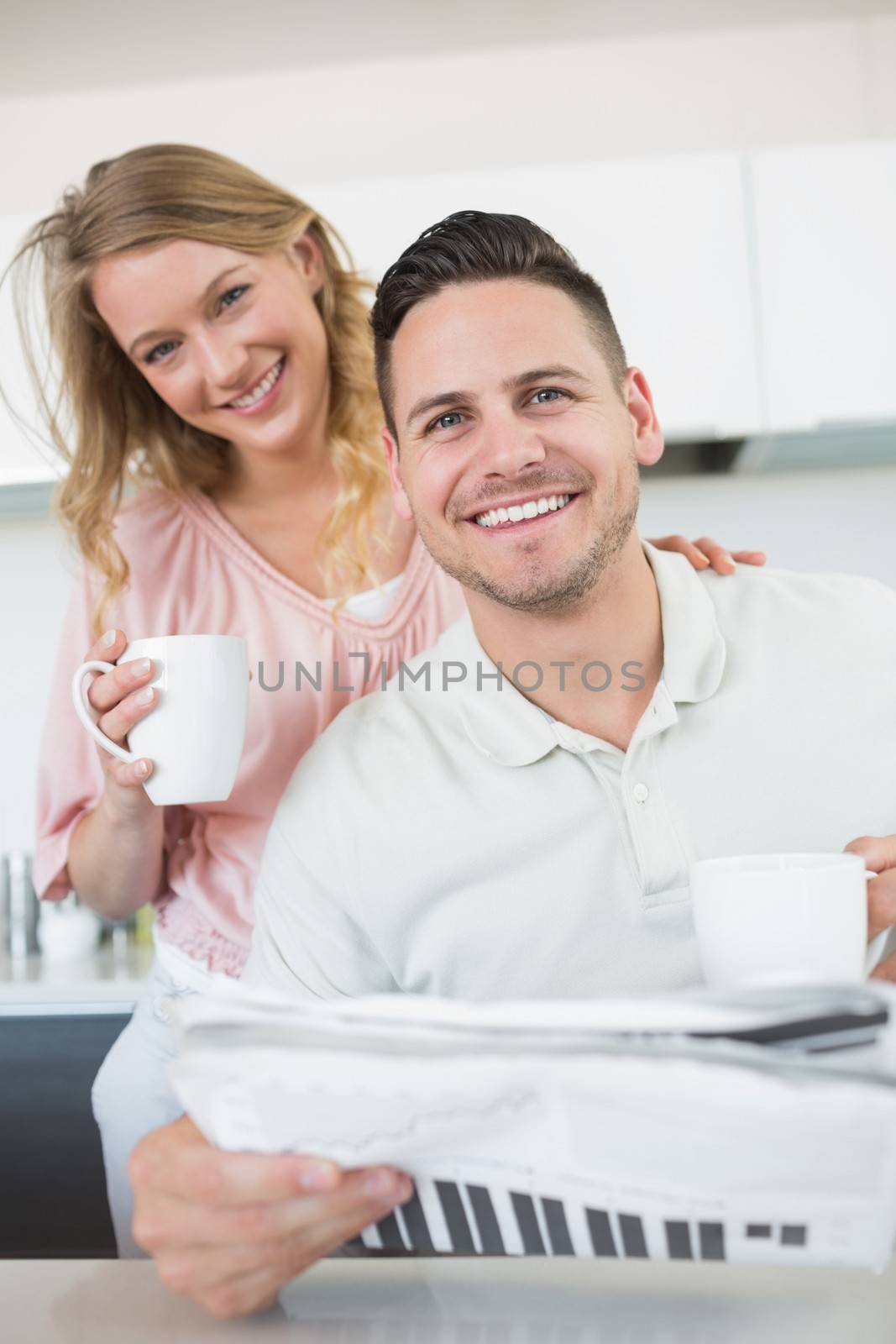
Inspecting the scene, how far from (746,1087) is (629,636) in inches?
29.5

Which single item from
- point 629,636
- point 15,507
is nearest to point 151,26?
point 15,507

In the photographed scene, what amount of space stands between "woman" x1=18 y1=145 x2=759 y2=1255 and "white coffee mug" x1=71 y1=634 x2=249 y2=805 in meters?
0.29

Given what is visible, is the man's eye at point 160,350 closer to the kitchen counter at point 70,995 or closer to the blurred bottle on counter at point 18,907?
the kitchen counter at point 70,995

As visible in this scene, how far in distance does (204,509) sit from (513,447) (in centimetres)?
54

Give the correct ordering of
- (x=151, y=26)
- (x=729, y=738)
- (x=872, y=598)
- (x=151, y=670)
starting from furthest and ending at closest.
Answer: (x=151, y=26) → (x=872, y=598) → (x=729, y=738) → (x=151, y=670)

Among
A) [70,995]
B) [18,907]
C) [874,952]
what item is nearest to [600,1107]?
[874,952]

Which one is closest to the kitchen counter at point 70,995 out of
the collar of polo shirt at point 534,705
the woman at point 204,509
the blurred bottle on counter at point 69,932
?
the blurred bottle on counter at point 69,932

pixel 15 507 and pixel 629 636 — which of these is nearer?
pixel 629 636

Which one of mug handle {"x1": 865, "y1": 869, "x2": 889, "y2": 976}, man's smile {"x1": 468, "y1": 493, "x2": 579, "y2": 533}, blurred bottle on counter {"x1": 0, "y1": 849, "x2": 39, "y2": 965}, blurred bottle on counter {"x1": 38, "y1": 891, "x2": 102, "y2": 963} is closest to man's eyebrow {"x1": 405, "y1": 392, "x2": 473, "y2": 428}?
man's smile {"x1": 468, "y1": 493, "x2": 579, "y2": 533}

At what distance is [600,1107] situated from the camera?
0.53m

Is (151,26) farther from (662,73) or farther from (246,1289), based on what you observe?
(246,1289)

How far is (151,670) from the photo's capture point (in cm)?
103

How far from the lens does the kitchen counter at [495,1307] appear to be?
58 cm

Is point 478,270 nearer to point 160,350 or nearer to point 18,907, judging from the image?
point 160,350
